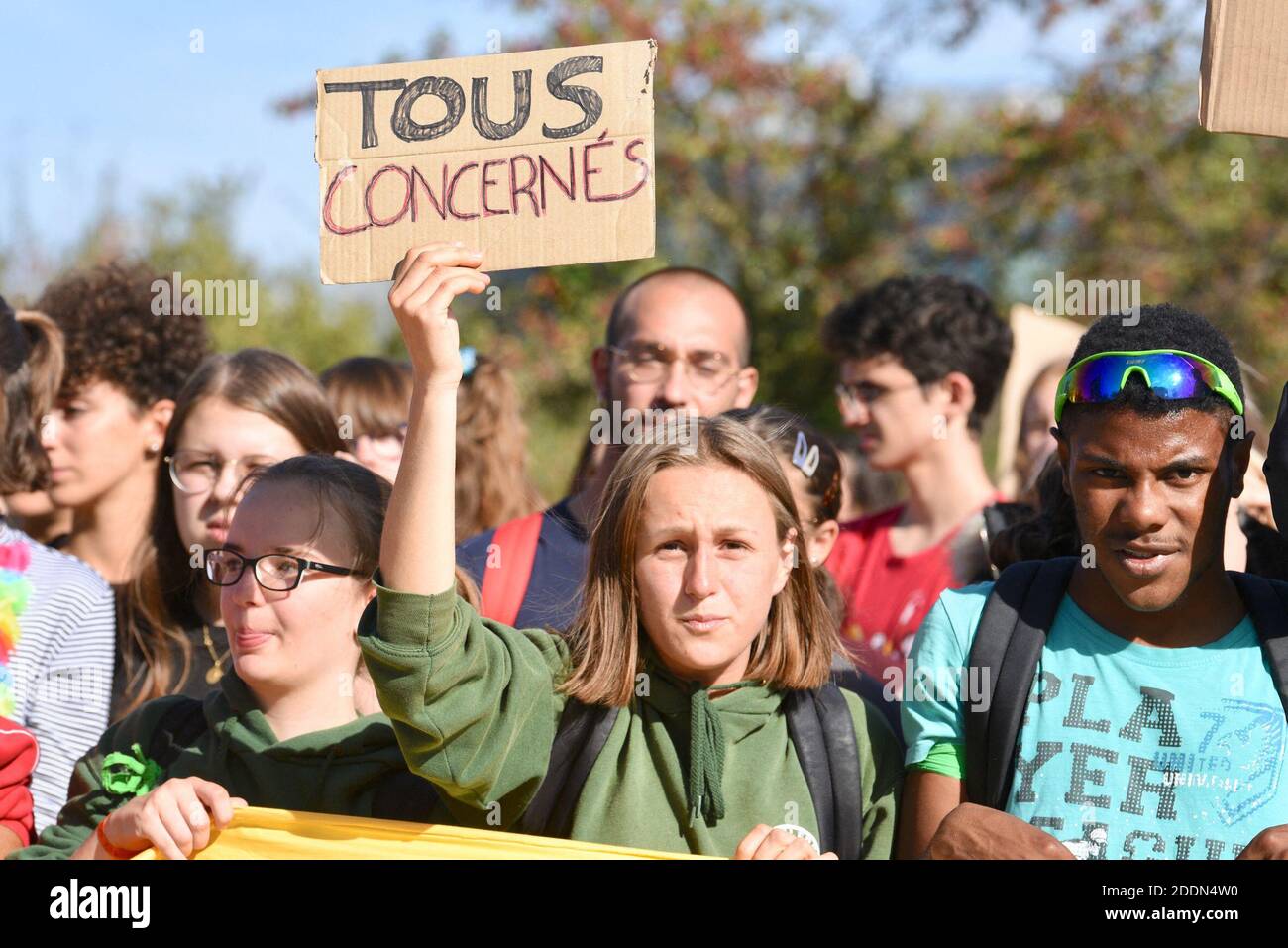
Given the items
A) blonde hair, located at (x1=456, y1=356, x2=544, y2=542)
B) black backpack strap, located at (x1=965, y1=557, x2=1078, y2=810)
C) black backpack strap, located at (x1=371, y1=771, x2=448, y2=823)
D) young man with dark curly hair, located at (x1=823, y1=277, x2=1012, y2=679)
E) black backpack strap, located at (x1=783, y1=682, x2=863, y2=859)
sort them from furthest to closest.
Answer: blonde hair, located at (x1=456, y1=356, x2=544, y2=542), young man with dark curly hair, located at (x1=823, y1=277, x2=1012, y2=679), black backpack strap, located at (x1=371, y1=771, x2=448, y2=823), black backpack strap, located at (x1=783, y1=682, x2=863, y2=859), black backpack strap, located at (x1=965, y1=557, x2=1078, y2=810)

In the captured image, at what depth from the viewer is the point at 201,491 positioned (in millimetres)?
4000

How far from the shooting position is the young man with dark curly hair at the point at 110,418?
14.9 ft

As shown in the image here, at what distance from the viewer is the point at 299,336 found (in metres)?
16.5

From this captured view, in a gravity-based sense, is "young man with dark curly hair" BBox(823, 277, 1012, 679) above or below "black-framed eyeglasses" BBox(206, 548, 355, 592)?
above

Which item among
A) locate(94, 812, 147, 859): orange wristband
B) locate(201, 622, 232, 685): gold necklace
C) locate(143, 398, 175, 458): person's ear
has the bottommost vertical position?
locate(94, 812, 147, 859): orange wristband

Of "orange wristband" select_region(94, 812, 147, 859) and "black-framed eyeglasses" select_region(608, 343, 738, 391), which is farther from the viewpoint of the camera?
"black-framed eyeglasses" select_region(608, 343, 738, 391)

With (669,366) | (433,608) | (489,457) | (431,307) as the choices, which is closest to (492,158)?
(431,307)

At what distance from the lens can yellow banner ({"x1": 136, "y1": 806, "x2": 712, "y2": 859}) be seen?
2.66 m

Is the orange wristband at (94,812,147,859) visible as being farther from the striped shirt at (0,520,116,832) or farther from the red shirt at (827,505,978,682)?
the red shirt at (827,505,978,682)

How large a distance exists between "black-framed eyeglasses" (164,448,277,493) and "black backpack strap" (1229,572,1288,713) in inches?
95.6

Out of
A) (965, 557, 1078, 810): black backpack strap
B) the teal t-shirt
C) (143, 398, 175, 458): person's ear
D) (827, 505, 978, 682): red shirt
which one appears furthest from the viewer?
(143, 398, 175, 458): person's ear

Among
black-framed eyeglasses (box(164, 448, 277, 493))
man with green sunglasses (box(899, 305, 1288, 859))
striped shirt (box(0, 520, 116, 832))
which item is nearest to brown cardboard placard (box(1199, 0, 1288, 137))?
man with green sunglasses (box(899, 305, 1288, 859))
